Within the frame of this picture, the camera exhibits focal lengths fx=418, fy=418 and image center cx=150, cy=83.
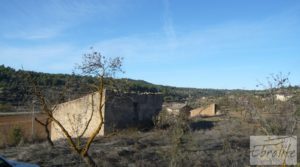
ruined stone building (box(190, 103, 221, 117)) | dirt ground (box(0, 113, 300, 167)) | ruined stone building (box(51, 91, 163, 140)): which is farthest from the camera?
ruined stone building (box(190, 103, 221, 117))

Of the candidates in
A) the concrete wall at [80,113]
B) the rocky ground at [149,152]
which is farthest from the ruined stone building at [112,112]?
the rocky ground at [149,152]

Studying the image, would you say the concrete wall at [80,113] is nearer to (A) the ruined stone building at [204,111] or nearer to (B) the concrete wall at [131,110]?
(B) the concrete wall at [131,110]

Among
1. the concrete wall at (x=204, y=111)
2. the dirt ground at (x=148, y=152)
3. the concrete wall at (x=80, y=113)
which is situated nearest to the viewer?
the dirt ground at (x=148, y=152)

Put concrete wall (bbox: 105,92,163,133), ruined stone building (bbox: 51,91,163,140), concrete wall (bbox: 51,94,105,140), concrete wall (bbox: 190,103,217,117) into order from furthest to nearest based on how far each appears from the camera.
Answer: concrete wall (bbox: 190,103,217,117), concrete wall (bbox: 105,92,163,133), ruined stone building (bbox: 51,91,163,140), concrete wall (bbox: 51,94,105,140)

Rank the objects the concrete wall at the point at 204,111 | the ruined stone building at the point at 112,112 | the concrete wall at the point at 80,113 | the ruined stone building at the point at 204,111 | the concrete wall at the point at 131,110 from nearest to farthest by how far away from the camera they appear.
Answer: the concrete wall at the point at 80,113
the ruined stone building at the point at 112,112
the concrete wall at the point at 131,110
the ruined stone building at the point at 204,111
the concrete wall at the point at 204,111

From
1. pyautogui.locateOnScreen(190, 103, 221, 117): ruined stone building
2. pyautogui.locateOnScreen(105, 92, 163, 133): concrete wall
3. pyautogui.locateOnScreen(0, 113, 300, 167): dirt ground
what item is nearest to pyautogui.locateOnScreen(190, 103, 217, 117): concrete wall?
pyautogui.locateOnScreen(190, 103, 221, 117): ruined stone building

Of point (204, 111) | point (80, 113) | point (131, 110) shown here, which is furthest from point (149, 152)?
point (204, 111)

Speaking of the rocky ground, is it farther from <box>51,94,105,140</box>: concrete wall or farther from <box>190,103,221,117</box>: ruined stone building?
<box>190,103,221,117</box>: ruined stone building

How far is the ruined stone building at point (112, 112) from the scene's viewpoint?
2308 cm

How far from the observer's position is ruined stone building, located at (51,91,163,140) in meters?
23.1

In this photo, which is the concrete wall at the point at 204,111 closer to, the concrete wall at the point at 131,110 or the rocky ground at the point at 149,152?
the concrete wall at the point at 131,110

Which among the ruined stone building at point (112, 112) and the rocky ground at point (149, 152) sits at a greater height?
the ruined stone building at point (112, 112)

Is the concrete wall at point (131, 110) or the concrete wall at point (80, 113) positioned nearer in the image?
the concrete wall at point (80, 113)

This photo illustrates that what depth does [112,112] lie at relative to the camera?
23938mm
